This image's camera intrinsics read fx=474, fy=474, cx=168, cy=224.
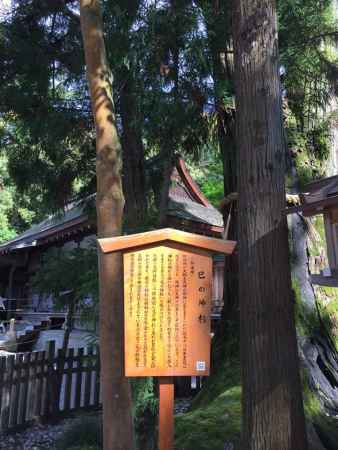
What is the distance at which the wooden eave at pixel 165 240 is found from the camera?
3113 millimetres

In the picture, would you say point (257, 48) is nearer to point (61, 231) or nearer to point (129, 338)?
point (129, 338)

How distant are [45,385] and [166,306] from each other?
5.19 metres

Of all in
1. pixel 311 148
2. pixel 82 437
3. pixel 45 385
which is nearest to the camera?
pixel 82 437

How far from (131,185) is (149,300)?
13.0 feet

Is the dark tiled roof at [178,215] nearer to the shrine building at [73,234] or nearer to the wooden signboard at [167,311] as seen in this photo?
the shrine building at [73,234]

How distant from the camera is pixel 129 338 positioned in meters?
3.05

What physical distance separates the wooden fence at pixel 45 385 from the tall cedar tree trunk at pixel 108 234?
12.1 ft

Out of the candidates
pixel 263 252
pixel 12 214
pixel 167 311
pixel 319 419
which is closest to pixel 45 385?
pixel 319 419

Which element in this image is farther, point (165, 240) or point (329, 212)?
point (329, 212)

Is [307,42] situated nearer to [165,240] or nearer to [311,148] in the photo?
[311,148]

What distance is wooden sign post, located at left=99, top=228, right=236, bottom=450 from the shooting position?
3029 mm

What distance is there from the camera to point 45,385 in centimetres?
746

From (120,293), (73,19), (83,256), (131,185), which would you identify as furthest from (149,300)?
(73,19)

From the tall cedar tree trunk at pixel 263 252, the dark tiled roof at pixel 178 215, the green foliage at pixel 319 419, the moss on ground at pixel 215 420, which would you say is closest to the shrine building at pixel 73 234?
the dark tiled roof at pixel 178 215
